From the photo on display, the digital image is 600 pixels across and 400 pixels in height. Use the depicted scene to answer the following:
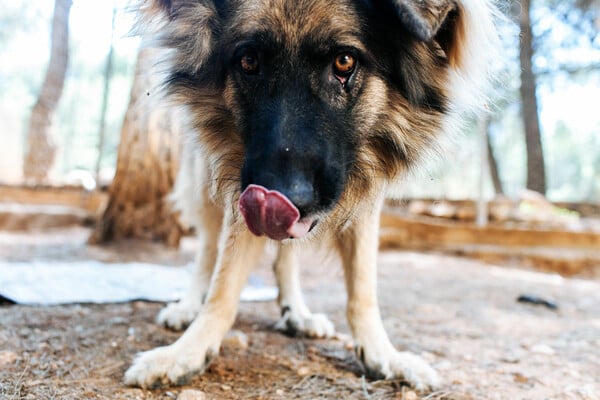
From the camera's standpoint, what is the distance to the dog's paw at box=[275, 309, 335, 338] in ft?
8.00

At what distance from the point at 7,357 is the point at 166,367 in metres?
0.58

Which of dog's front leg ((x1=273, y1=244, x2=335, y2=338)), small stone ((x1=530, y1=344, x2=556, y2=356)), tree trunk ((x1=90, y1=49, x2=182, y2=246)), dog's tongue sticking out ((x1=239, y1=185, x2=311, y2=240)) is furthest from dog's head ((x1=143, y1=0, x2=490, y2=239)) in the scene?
tree trunk ((x1=90, y1=49, x2=182, y2=246))

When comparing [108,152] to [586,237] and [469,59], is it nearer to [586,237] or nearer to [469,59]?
[586,237]

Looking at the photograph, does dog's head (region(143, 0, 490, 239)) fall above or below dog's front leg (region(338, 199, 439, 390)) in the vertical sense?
above

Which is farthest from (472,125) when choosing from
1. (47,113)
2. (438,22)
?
(47,113)

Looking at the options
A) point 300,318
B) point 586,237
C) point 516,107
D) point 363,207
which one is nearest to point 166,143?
point 300,318

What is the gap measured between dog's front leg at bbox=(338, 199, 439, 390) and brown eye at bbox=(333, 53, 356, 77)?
640 millimetres

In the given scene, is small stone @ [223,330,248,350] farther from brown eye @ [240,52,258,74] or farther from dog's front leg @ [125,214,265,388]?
brown eye @ [240,52,258,74]

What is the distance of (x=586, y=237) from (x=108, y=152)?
1376 cm

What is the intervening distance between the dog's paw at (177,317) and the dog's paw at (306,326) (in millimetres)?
471

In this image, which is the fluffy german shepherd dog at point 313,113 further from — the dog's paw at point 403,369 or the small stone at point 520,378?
the small stone at point 520,378

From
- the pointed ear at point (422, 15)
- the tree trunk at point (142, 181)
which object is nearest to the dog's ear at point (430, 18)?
the pointed ear at point (422, 15)

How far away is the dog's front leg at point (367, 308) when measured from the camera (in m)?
1.94

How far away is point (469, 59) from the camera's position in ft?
5.95
